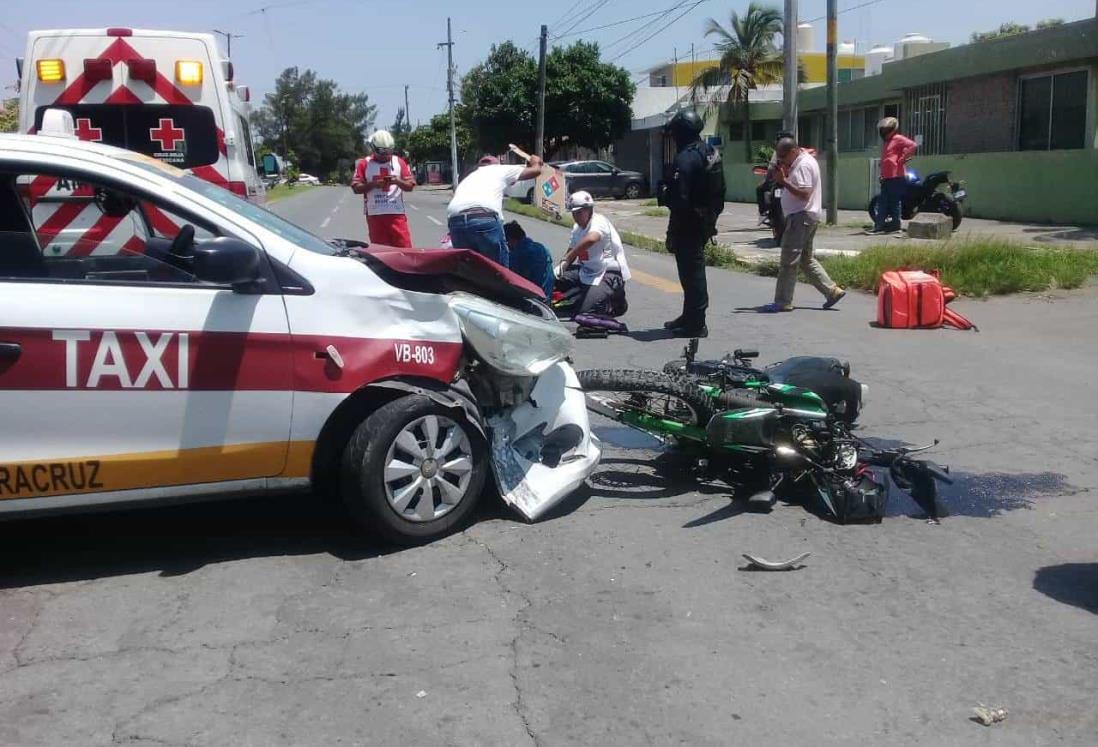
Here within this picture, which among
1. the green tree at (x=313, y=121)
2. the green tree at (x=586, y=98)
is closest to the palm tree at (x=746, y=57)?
the green tree at (x=586, y=98)

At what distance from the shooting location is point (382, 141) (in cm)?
1102

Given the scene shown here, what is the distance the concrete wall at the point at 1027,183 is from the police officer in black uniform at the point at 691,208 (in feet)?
41.1

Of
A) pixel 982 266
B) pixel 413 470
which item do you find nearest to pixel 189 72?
pixel 413 470

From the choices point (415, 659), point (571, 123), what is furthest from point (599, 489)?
point (571, 123)

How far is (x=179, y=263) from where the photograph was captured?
4.66 meters

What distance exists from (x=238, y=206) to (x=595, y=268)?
5.79 meters

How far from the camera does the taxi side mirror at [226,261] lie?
441cm

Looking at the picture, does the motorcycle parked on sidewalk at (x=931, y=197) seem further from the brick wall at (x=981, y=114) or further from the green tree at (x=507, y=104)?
the green tree at (x=507, y=104)

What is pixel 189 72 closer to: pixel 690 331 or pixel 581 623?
pixel 690 331

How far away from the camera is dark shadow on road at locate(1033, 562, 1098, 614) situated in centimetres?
435

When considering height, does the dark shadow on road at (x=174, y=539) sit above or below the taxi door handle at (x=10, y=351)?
below

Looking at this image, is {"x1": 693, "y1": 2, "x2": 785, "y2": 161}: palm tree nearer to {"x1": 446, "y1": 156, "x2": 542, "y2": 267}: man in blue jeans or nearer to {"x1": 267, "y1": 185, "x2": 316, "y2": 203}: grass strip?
{"x1": 267, "y1": 185, "x2": 316, "y2": 203}: grass strip

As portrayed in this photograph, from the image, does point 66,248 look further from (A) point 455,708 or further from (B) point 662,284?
(B) point 662,284

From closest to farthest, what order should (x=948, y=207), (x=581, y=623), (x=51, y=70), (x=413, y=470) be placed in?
(x=581, y=623)
(x=413, y=470)
(x=51, y=70)
(x=948, y=207)
